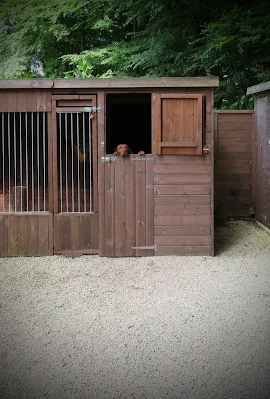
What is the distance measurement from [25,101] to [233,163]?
162 inches

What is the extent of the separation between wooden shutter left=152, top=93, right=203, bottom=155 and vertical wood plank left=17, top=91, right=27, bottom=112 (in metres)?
1.67

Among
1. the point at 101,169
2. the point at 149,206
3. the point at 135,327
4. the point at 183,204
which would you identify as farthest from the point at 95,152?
the point at 135,327

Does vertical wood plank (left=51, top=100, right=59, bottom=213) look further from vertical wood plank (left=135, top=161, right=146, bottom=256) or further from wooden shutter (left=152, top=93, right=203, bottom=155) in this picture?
wooden shutter (left=152, top=93, right=203, bottom=155)

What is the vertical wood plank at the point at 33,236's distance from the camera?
7.22m

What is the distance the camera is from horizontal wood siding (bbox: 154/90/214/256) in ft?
23.4

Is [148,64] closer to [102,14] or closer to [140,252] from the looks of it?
[102,14]

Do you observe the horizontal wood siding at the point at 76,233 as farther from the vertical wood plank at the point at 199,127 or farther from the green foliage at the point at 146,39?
the green foliage at the point at 146,39

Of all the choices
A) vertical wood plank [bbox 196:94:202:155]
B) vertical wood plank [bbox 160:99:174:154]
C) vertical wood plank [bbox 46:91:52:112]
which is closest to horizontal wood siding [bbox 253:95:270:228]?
vertical wood plank [bbox 196:94:202:155]

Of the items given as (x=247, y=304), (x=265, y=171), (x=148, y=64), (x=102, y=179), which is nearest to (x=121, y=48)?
(x=148, y=64)

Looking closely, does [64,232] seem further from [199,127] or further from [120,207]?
[199,127]

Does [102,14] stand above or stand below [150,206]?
above

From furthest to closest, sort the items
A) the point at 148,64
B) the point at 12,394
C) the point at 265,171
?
the point at 148,64
the point at 265,171
the point at 12,394

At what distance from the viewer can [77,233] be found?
722 cm

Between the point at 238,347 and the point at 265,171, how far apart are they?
17.0ft
